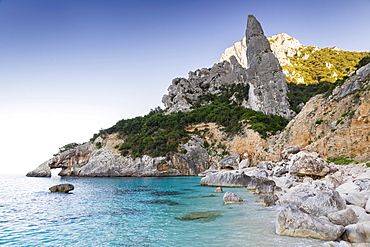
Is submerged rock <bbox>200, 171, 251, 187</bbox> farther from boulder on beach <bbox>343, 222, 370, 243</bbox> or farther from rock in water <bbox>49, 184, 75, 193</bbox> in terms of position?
boulder on beach <bbox>343, 222, 370, 243</bbox>

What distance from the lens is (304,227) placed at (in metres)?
7.32

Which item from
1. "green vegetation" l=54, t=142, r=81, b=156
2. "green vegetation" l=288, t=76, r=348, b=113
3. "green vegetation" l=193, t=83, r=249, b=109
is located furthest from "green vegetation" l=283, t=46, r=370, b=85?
"green vegetation" l=54, t=142, r=81, b=156

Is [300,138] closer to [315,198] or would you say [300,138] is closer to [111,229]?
[315,198]

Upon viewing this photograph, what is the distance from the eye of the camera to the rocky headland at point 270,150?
8836 mm

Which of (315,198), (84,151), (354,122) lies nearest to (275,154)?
(354,122)

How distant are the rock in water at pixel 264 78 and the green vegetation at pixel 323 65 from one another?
25.8 m

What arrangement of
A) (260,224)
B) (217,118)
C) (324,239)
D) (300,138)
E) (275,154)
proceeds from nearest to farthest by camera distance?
(324,239) < (260,224) < (300,138) < (275,154) < (217,118)

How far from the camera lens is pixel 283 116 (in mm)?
57594

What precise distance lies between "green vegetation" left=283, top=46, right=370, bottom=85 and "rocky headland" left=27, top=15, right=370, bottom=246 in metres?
7.49

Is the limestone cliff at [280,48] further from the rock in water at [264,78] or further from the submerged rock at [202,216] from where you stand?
the submerged rock at [202,216]

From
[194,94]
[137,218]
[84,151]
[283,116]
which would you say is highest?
[194,94]

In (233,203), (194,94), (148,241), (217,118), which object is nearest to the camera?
(148,241)

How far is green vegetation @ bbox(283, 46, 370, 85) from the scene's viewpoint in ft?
284

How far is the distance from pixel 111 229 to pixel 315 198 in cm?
888
